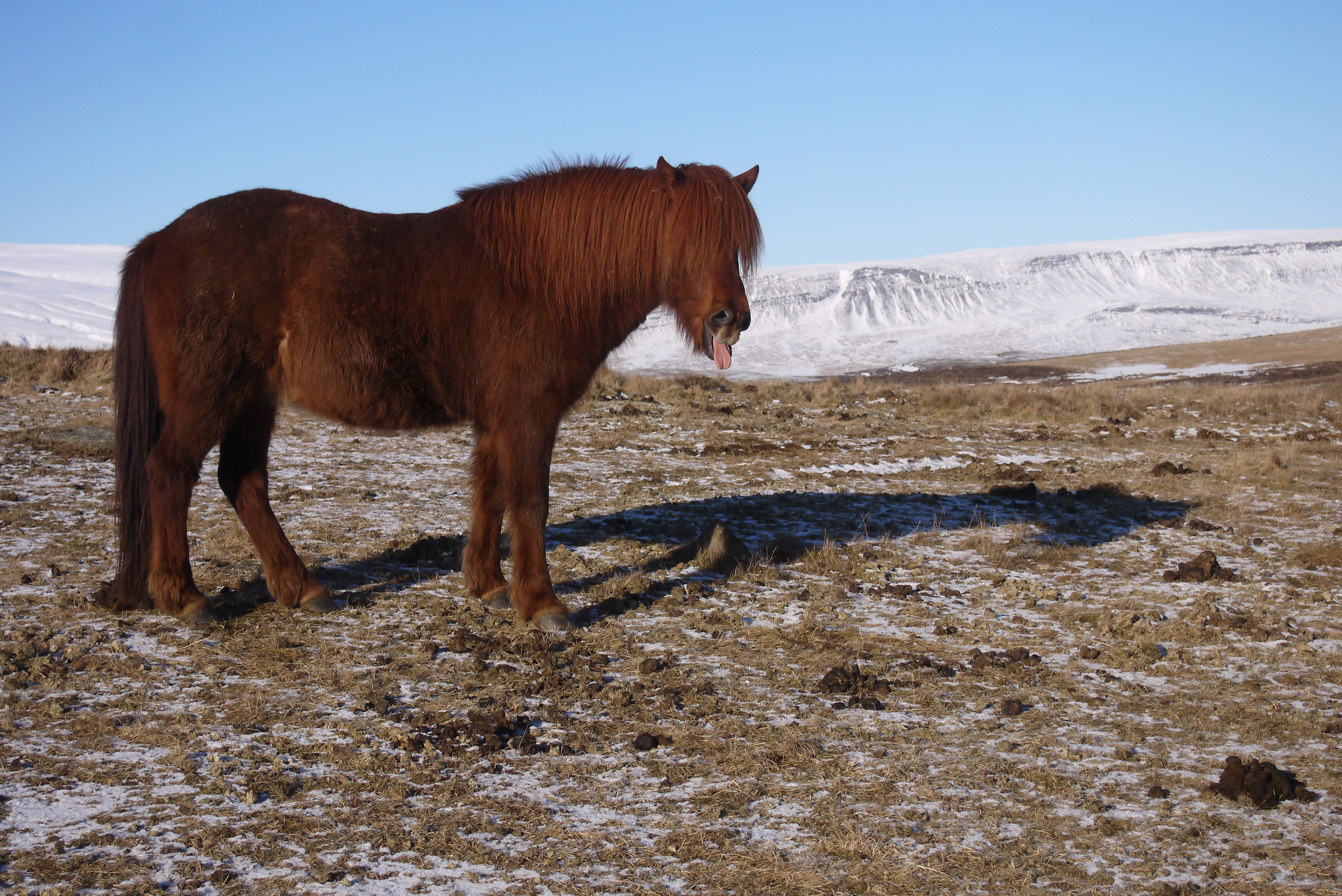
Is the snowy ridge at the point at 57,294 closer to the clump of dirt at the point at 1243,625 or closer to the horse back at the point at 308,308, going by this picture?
the horse back at the point at 308,308

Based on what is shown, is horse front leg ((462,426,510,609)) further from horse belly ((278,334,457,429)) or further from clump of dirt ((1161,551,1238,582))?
clump of dirt ((1161,551,1238,582))

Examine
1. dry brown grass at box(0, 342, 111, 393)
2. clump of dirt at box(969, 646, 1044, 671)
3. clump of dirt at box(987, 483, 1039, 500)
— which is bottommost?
clump of dirt at box(969, 646, 1044, 671)

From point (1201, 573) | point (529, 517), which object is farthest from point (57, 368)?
point (1201, 573)

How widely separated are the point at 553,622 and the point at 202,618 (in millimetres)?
1879

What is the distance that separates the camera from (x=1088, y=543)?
7.62 m

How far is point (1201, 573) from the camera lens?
21.4ft

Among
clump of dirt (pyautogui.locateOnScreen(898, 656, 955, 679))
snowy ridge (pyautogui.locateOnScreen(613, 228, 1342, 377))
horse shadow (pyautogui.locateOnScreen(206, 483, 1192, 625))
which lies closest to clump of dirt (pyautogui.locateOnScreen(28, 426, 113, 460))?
horse shadow (pyautogui.locateOnScreen(206, 483, 1192, 625))

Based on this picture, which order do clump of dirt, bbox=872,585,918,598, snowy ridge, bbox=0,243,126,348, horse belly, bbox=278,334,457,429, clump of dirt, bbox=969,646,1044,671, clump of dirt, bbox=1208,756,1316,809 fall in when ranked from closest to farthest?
clump of dirt, bbox=1208,756,1316,809, clump of dirt, bbox=969,646,1044,671, horse belly, bbox=278,334,457,429, clump of dirt, bbox=872,585,918,598, snowy ridge, bbox=0,243,126,348

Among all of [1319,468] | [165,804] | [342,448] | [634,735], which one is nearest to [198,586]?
[165,804]

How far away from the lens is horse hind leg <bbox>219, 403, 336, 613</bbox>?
5.23 m

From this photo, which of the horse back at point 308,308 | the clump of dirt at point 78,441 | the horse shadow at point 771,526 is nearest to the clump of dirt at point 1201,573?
the horse shadow at point 771,526

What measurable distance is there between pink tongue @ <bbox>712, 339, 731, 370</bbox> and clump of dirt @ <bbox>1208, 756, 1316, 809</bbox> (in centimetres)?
300

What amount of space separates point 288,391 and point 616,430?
7562 mm

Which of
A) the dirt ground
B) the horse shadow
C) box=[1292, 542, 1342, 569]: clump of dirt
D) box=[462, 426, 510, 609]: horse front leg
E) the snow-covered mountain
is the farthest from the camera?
the snow-covered mountain
